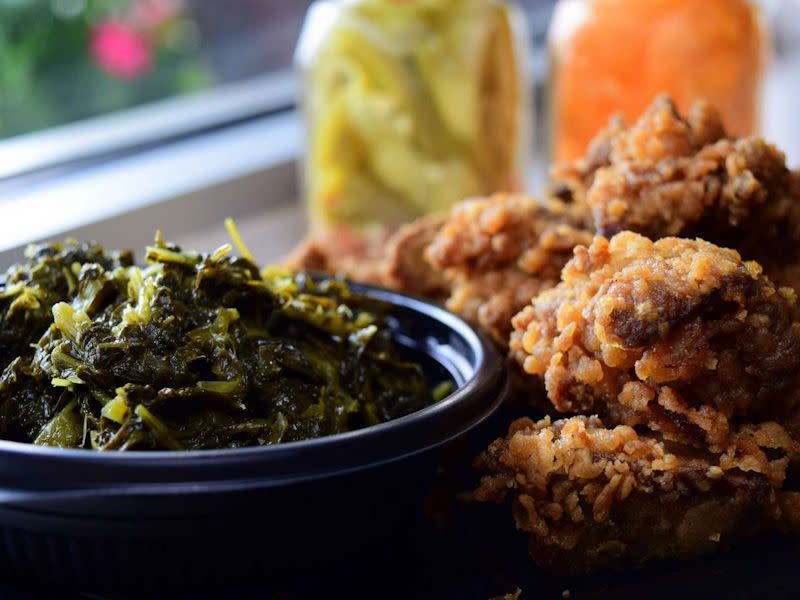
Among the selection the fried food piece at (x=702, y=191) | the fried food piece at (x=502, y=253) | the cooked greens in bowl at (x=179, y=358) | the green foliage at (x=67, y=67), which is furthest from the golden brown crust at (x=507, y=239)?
the green foliage at (x=67, y=67)

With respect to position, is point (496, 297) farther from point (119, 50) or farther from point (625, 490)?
point (119, 50)

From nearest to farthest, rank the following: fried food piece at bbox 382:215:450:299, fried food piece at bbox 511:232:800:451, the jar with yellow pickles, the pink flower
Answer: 1. fried food piece at bbox 511:232:800:451
2. fried food piece at bbox 382:215:450:299
3. the jar with yellow pickles
4. the pink flower

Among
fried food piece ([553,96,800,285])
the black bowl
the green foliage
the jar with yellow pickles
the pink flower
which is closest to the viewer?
the black bowl

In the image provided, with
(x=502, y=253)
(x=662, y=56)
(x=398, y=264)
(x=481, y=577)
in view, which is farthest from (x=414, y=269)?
(x=662, y=56)

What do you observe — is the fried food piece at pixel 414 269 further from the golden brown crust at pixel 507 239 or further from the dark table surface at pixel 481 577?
the dark table surface at pixel 481 577

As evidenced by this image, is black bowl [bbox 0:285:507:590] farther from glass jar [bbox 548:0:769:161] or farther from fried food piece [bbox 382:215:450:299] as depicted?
glass jar [bbox 548:0:769:161]

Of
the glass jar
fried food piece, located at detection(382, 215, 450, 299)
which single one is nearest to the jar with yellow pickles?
the glass jar

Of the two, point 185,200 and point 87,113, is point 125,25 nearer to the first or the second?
point 87,113
